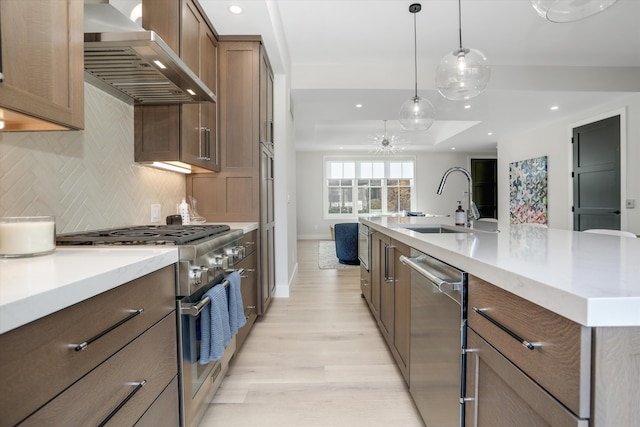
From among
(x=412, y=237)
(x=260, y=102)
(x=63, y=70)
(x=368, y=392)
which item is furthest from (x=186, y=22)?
(x=368, y=392)

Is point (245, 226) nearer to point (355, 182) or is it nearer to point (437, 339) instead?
point (437, 339)

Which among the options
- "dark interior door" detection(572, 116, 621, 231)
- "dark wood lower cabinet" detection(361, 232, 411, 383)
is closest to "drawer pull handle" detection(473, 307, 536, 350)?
"dark wood lower cabinet" detection(361, 232, 411, 383)

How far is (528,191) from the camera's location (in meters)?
6.97

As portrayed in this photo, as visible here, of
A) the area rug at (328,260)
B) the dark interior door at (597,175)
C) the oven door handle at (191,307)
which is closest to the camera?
the oven door handle at (191,307)

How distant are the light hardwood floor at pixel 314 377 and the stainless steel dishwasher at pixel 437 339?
0.95 ft

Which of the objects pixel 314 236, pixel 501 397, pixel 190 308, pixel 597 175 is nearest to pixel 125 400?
pixel 190 308

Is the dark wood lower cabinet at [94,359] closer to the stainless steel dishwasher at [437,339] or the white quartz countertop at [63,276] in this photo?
the white quartz countertop at [63,276]

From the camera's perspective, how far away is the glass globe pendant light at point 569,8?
4.62 ft

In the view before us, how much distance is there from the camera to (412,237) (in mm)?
1474

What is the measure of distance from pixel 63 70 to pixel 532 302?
154 cm

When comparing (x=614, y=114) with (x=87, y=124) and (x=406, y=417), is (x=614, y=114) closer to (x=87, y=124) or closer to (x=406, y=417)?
(x=406, y=417)

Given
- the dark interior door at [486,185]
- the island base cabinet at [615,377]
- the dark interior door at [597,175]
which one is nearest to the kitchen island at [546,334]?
the island base cabinet at [615,377]

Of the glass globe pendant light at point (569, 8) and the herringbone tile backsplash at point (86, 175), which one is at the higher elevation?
the glass globe pendant light at point (569, 8)

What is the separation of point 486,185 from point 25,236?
35.6 ft
